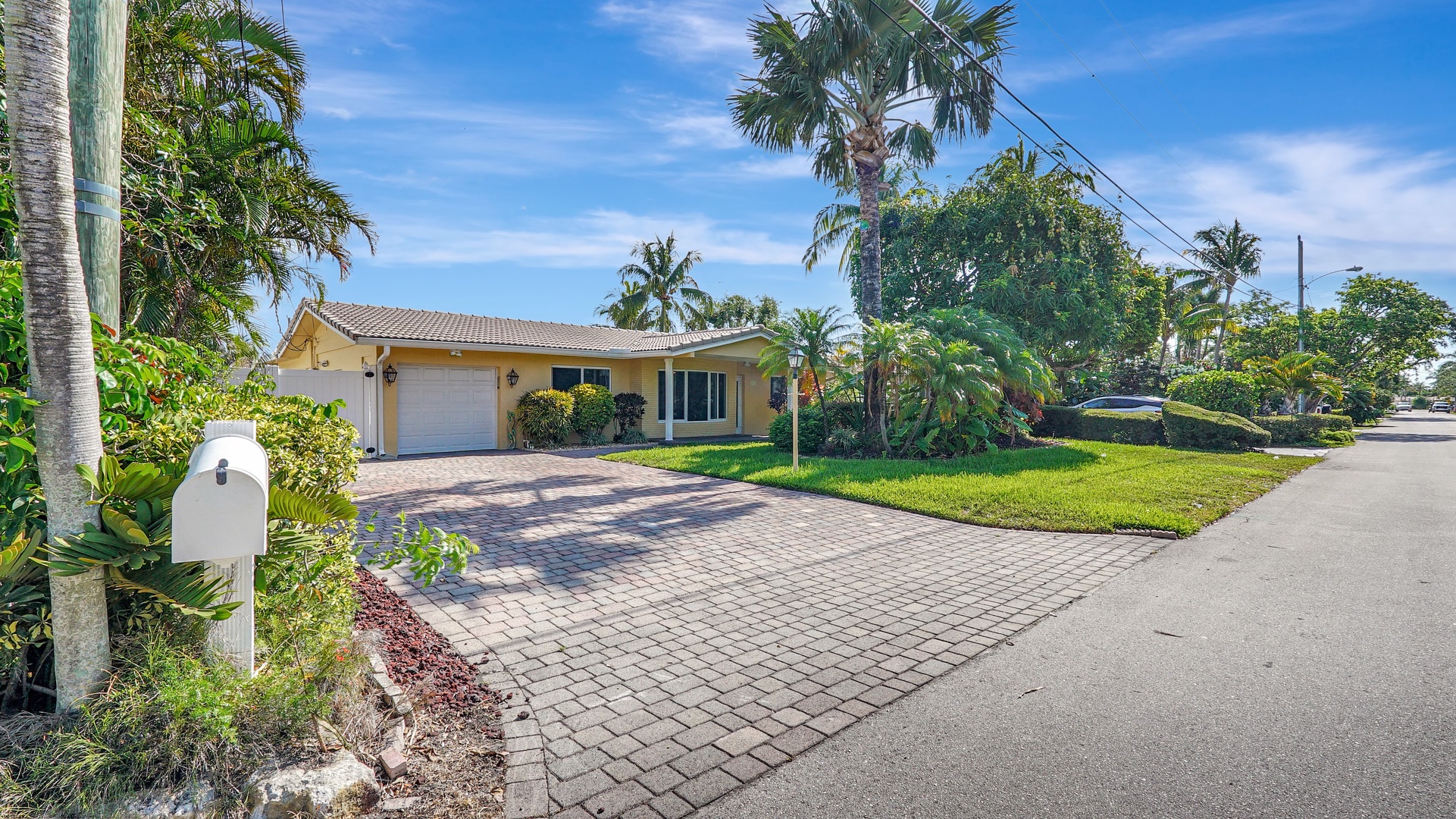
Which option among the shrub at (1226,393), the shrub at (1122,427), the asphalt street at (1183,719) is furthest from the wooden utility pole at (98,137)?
the shrub at (1226,393)

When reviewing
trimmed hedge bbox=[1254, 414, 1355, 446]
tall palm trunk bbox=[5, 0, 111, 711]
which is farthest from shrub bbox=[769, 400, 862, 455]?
trimmed hedge bbox=[1254, 414, 1355, 446]

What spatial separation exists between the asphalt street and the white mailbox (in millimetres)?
2026

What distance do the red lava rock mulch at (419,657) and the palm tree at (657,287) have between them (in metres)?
26.0

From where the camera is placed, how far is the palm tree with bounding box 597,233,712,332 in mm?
29938

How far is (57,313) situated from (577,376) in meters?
15.7

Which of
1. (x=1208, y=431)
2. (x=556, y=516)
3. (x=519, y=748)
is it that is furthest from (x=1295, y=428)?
(x=519, y=748)

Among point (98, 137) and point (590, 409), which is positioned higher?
point (98, 137)

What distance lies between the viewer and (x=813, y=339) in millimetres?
14086

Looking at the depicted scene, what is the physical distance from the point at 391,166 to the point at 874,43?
9811mm

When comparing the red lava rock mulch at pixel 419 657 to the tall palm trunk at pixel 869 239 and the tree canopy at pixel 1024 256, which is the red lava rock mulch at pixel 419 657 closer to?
the tall palm trunk at pixel 869 239

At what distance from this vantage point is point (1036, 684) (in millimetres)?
3576

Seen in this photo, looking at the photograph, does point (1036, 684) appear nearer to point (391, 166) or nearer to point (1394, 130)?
point (391, 166)

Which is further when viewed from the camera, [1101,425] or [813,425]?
[1101,425]

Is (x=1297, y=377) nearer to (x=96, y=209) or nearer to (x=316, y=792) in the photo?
(x=316, y=792)
